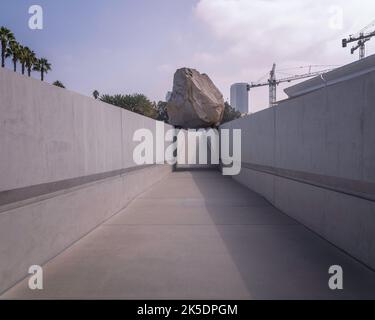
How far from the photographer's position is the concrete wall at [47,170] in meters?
3.76

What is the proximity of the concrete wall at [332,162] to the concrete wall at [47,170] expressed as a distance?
4253 millimetres

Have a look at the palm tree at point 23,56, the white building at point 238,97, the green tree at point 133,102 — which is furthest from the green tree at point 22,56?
the white building at point 238,97

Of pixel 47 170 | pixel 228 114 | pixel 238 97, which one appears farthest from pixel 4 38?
pixel 238 97

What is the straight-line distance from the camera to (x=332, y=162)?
17.7 ft

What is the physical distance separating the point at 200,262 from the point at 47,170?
256 cm

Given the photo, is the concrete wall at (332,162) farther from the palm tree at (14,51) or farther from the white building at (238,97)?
the white building at (238,97)

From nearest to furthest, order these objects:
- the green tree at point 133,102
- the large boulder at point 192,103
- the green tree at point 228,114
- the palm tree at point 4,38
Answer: the large boulder at point 192,103 < the palm tree at point 4,38 < the green tree at point 133,102 < the green tree at point 228,114

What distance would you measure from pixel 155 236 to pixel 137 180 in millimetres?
5038

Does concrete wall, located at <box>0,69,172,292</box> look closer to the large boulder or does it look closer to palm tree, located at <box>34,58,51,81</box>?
the large boulder

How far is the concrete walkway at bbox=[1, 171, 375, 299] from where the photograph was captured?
12.1ft
